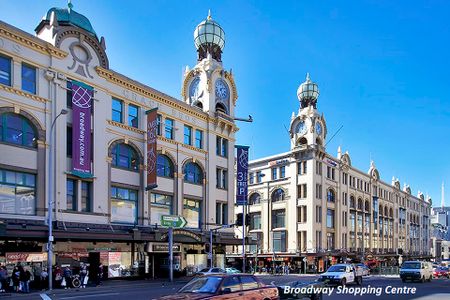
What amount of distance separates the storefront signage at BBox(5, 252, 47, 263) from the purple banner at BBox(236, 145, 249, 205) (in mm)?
23712

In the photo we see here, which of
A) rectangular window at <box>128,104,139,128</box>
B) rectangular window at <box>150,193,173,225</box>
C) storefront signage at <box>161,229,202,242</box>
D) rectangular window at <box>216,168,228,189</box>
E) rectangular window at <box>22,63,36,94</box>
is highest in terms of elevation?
rectangular window at <box>22,63,36,94</box>

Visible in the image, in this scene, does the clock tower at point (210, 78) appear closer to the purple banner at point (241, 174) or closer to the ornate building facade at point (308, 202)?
the purple banner at point (241, 174)

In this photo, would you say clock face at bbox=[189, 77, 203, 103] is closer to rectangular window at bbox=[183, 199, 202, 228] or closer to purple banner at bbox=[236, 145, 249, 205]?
purple banner at bbox=[236, 145, 249, 205]

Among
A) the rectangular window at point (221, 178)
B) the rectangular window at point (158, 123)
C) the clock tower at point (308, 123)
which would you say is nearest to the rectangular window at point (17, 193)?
the rectangular window at point (158, 123)

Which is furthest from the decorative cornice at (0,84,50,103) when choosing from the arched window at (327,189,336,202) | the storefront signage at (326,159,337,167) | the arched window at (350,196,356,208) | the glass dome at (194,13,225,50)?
the arched window at (350,196,356,208)

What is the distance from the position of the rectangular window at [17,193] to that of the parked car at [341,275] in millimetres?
19839

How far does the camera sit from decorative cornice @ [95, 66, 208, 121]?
3845cm

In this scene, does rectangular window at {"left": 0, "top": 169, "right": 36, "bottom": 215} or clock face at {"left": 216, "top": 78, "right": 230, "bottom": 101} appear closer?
rectangular window at {"left": 0, "top": 169, "right": 36, "bottom": 215}

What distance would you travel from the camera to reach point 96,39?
37.9 m

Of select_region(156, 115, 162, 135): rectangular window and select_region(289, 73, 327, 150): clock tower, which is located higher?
select_region(289, 73, 327, 150): clock tower

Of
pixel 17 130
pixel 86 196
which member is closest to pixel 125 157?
pixel 86 196

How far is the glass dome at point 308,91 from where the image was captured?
247 ft

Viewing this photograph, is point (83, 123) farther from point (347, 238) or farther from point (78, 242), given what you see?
point (347, 238)

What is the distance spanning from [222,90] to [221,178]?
32.8ft
